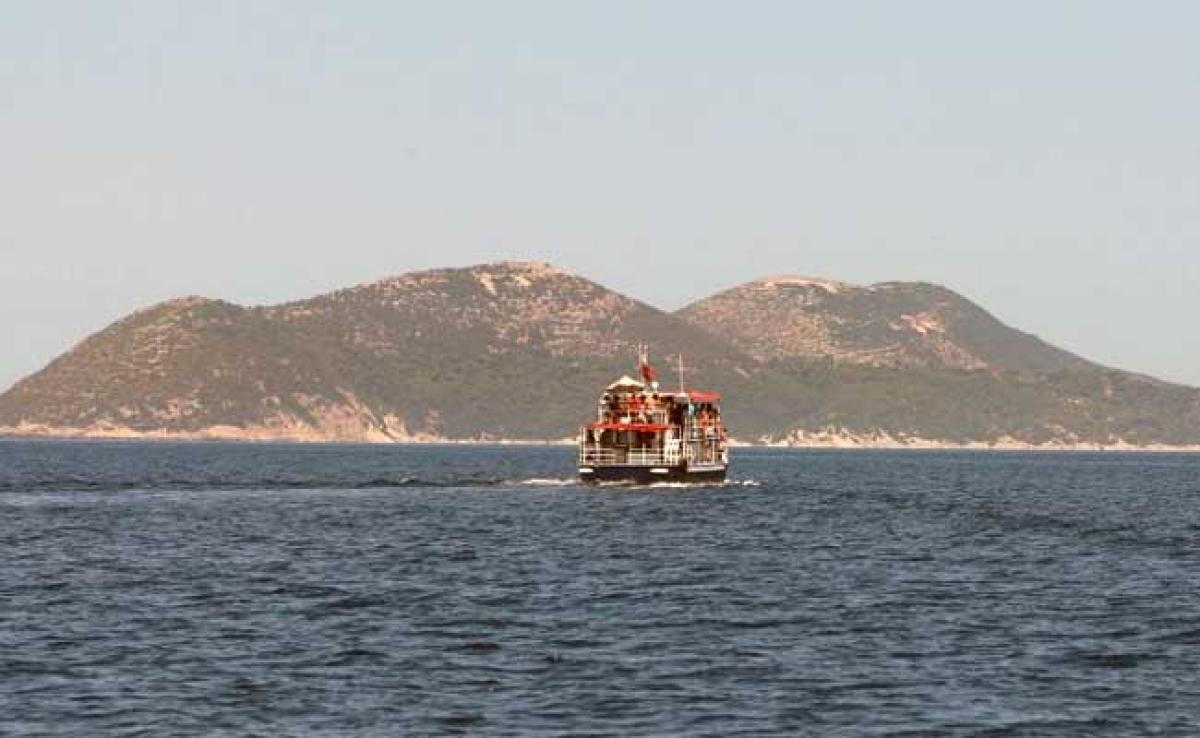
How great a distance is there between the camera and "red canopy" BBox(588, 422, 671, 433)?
156 metres

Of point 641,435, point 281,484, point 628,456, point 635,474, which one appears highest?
point 641,435

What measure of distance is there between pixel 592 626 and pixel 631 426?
94716 millimetres

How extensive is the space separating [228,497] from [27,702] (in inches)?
4034

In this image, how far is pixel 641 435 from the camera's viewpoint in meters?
159

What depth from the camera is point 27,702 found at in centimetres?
4622

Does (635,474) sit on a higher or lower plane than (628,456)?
lower

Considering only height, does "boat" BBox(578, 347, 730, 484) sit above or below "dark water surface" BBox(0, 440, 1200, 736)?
above

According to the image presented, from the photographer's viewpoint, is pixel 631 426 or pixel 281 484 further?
pixel 281 484

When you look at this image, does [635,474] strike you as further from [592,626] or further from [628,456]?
[592,626]

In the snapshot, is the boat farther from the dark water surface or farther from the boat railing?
the dark water surface

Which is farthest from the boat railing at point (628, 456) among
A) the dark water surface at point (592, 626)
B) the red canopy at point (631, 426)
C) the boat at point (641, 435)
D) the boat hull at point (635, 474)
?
the dark water surface at point (592, 626)

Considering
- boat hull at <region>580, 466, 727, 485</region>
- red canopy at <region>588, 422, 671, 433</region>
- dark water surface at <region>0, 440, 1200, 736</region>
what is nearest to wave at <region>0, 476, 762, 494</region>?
boat hull at <region>580, 466, 727, 485</region>

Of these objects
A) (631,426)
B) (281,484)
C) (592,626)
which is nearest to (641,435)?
(631,426)

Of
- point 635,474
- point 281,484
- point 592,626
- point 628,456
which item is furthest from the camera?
point 281,484
